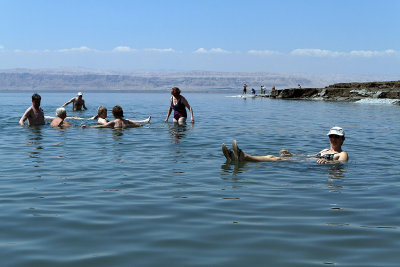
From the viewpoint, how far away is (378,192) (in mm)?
7246

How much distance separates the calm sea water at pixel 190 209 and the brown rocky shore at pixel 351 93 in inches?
1367

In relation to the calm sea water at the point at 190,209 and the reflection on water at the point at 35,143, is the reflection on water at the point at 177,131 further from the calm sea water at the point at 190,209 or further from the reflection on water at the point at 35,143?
the reflection on water at the point at 35,143

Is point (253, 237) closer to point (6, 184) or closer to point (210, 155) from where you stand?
point (6, 184)

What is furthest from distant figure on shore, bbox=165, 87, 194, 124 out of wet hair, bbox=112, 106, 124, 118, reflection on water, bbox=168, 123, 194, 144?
wet hair, bbox=112, 106, 124, 118

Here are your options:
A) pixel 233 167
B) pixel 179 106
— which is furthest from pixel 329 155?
pixel 179 106

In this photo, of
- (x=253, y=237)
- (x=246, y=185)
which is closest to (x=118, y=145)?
(x=246, y=185)

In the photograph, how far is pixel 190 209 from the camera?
6.16 metres

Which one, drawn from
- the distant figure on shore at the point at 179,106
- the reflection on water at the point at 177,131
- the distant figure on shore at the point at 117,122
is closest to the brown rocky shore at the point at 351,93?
the distant figure on shore at the point at 179,106

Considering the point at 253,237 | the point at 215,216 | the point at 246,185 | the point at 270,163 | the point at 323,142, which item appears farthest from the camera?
the point at 323,142

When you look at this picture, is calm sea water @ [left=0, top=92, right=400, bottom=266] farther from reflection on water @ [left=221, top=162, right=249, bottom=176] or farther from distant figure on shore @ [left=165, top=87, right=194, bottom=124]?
distant figure on shore @ [left=165, top=87, right=194, bottom=124]

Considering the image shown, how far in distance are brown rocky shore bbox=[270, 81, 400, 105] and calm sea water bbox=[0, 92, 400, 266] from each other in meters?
34.7

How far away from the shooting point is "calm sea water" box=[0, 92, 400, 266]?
14.8ft

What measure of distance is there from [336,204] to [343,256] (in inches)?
82.1

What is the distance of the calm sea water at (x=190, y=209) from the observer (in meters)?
4.51
